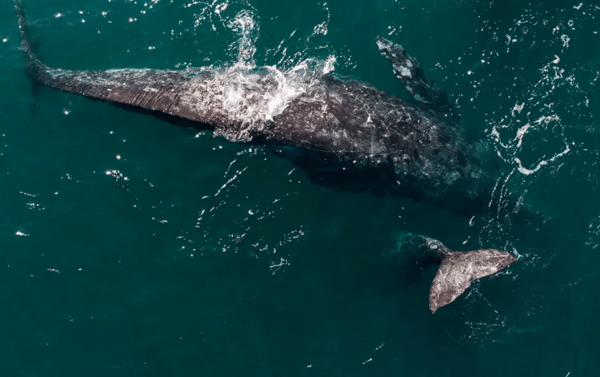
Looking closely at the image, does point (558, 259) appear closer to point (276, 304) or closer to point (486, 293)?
point (486, 293)

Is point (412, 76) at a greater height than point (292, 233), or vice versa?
point (412, 76)

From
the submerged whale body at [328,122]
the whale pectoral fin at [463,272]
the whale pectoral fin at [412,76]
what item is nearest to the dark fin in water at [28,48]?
the submerged whale body at [328,122]

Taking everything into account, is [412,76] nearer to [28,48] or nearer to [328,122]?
[328,122]

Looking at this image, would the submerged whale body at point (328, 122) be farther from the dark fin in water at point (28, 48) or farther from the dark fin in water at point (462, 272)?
the dark fin in water at point (28, 48)

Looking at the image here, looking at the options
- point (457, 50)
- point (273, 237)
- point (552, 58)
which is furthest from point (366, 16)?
point (273, 237)

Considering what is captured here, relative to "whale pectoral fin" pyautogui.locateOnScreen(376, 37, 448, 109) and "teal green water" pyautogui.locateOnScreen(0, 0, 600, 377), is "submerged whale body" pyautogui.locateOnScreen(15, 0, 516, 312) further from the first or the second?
"teal green water" pyautogui.locateOnScreen(0, 0, 600, 377)

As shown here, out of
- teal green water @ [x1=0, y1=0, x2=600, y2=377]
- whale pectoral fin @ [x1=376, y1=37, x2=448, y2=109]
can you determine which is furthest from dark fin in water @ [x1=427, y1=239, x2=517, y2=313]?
whale pectoral fin @ [x1=376, y1=37, x2=448, y2=109]

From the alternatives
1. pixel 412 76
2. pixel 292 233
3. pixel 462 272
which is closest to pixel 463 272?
pixel 462 272
